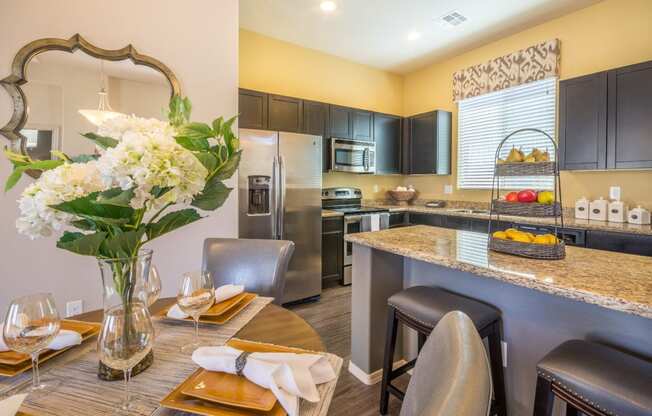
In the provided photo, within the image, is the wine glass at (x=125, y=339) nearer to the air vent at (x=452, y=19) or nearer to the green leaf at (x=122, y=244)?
the green leaf at (x=122, y=244)

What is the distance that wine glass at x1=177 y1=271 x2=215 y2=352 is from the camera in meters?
0.95

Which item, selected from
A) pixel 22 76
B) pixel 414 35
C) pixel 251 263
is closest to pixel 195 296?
pixel 251 263

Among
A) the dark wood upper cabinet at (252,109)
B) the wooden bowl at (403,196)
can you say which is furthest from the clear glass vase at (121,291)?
the wooden bowl at (403,196)

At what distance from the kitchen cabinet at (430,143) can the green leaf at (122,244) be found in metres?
4.06

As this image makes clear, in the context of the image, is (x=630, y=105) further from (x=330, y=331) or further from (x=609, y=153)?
(x=330, y=331)

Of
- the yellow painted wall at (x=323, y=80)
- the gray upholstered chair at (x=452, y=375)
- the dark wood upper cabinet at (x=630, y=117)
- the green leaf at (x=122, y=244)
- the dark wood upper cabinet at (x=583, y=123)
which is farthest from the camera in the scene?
the yellow painted wall at (x=323, y=80)

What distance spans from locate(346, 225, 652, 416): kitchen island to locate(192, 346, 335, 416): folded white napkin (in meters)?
0.80

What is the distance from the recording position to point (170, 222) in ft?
2.67

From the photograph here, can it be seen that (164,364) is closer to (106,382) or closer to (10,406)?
(106,382)

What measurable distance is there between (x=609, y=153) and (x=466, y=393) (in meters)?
3.25

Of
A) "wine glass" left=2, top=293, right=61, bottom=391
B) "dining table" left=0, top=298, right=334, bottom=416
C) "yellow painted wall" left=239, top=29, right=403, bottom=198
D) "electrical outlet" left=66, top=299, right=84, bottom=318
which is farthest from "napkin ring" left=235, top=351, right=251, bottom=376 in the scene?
"yellow painted wall" left=239, top=29, right=403, bottom=198

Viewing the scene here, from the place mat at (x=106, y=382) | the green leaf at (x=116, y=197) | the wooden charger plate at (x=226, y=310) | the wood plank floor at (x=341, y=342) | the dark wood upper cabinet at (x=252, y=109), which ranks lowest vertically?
the wood plank floor at (x=341, y=342)

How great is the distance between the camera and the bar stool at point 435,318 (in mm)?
1395

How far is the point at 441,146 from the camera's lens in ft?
14.1
